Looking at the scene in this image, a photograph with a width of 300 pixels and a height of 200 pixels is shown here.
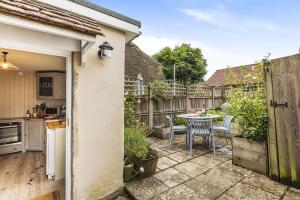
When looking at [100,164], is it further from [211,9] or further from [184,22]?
[184,22]

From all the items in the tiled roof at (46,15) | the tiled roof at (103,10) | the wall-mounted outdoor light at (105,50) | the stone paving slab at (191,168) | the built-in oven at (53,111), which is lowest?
the stone paving slab at (191,168)

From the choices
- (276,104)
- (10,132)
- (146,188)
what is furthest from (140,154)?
(10,132)

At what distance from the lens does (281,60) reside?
3186 millimetres

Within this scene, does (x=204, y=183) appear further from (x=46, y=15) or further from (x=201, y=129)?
(x=46, y=15)

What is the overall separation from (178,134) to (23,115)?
574 cm

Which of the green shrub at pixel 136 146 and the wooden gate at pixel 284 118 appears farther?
the green shrub at pixel 136 146

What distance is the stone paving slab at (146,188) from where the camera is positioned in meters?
2.84

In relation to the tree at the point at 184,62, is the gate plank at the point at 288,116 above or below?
below

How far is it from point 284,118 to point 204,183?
1.88 metres

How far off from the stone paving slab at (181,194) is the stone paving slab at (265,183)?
1078 mm

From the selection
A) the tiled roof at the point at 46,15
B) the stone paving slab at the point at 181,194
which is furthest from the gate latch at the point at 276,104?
the tiled roof at the point at 46,15

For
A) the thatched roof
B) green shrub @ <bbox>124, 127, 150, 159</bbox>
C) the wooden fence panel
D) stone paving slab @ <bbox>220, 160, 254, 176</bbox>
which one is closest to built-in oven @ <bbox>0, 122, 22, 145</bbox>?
the wooden fence panel

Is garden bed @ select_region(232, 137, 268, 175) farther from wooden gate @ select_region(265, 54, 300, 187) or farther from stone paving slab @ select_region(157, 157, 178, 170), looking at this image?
stone paving slab @ select_region(157, 157, 178, 170)

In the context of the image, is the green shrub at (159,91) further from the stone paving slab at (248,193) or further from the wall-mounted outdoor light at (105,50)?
the stone paving slab at (248,193)
